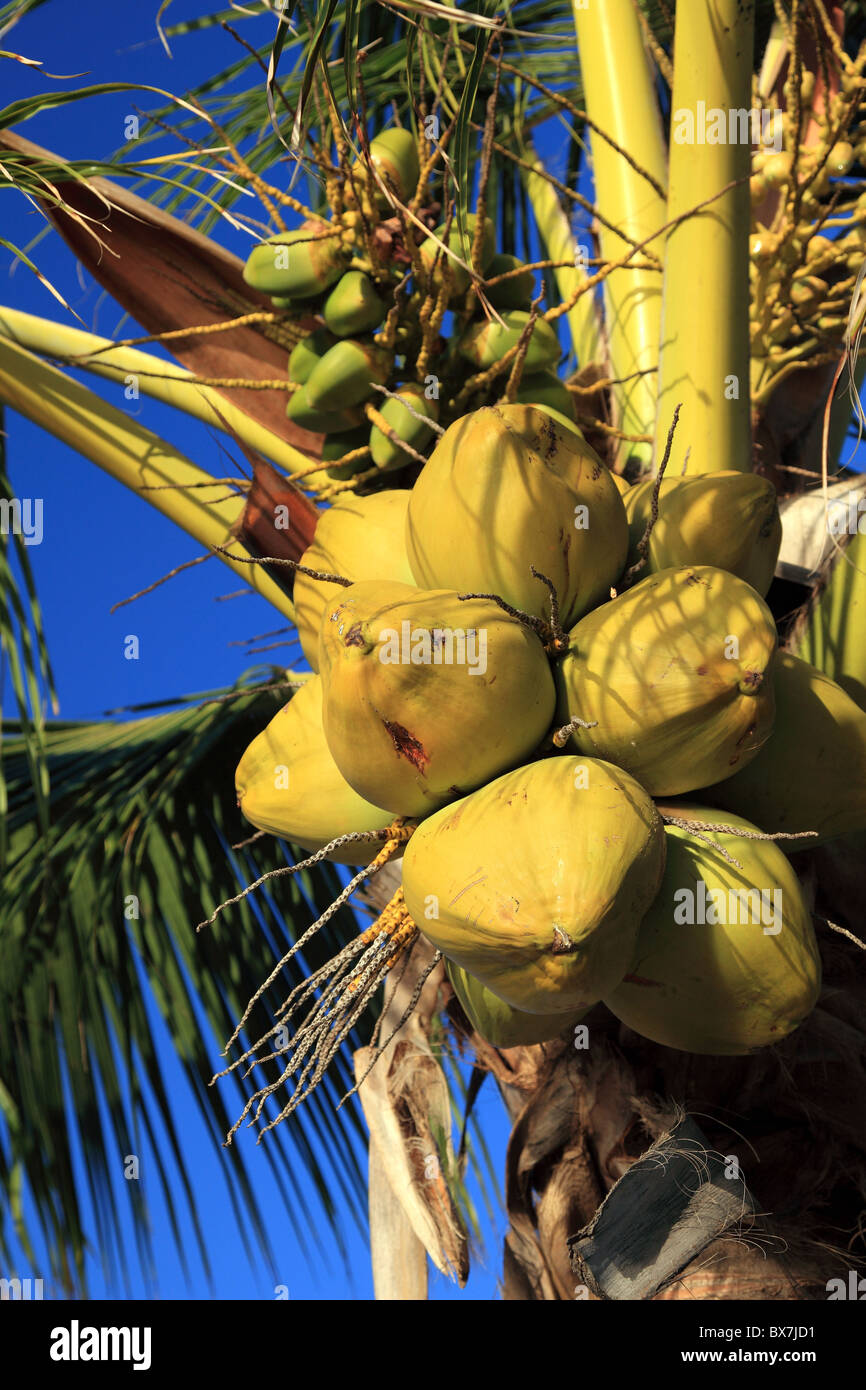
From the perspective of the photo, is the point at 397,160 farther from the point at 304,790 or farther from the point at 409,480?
the point at 304,790

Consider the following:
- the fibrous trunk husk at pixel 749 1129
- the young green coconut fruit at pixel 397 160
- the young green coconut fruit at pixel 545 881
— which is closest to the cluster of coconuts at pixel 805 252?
the young green coconut fruit at pixel 397 160

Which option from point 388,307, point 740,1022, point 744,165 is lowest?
point 740,1022

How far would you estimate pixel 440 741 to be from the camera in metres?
1.25

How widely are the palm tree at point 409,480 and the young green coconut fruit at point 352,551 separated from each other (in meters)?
0.10

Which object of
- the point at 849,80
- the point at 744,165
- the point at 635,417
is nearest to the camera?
the point at 744,165

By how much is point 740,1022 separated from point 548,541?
0.55 m

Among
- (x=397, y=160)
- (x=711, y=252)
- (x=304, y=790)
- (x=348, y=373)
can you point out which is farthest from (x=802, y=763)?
(x=397, y=160)

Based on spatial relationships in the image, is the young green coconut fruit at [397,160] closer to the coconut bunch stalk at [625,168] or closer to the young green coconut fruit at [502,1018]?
the coconut bunch stalk at [625,168]

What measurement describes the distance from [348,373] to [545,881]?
3.21ft

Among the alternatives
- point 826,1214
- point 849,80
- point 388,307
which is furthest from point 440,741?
point 849,80

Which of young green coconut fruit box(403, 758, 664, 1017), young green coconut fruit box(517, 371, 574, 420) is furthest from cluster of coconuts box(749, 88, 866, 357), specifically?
young green coconut fruit box(403, 758, 664, 1017)

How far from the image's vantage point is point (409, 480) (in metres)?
1.99

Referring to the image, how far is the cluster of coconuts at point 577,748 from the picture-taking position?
1.19 m

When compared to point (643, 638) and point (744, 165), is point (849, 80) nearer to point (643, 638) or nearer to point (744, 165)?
point (744, 165)
